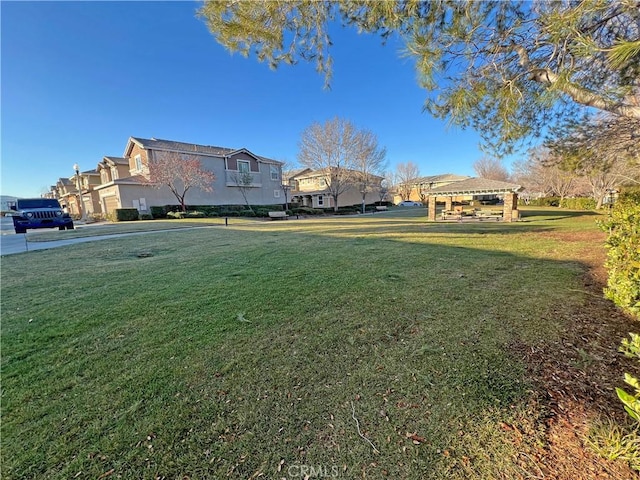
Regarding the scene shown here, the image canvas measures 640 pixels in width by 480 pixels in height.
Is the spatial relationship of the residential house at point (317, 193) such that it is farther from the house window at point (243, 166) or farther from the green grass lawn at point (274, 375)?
the green grass lawn at point (274, 375)

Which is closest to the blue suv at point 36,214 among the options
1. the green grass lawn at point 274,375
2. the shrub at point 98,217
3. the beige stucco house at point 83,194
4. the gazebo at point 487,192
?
the shrub at point 98,217

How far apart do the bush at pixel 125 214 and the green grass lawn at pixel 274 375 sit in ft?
63.0

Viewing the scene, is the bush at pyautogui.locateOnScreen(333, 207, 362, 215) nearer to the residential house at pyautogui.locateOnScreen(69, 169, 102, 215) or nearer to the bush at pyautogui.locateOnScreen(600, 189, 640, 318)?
the residential house at pyautogui.locateOnScreen(69, 169, 102, 215)

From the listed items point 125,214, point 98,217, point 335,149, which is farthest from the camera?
point 335,149

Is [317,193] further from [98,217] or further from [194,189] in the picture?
[98,217]

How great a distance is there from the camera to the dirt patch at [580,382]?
1497 mm

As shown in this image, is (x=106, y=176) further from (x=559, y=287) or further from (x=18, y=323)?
(x=559, y=287)

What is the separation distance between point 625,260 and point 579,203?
38.3m

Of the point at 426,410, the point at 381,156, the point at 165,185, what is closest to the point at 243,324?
the point at 426,410

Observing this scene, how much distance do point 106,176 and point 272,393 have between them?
3657 centimetres

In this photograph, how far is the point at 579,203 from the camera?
30203 mm

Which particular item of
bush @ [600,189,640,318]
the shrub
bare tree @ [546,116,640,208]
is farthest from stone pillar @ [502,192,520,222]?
the shrub

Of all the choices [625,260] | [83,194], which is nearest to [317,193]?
[83,194]

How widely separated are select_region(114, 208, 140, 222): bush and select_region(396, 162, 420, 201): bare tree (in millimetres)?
48301
